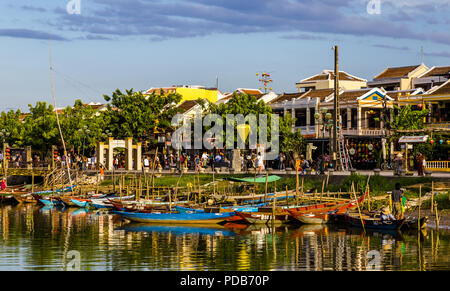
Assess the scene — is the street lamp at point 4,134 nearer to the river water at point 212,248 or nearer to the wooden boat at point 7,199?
the wooden boat at point 7,199

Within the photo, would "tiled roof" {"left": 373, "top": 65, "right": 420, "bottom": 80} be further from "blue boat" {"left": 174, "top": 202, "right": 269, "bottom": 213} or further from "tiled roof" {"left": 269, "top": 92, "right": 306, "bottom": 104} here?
"blue boat" {"left": 174, "top": 202, "right": 269, "bottom": 213}

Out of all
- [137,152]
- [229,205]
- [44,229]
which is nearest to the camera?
[44,229]

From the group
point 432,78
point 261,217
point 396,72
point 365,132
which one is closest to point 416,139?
point 261,217

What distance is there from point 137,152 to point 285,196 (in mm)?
26417

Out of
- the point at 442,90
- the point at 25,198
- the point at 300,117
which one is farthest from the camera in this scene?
the point at 300,117

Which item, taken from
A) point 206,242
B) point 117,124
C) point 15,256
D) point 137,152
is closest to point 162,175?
point 137,152

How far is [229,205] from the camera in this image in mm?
41469

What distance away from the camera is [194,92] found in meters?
90.9

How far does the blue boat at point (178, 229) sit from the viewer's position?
3591cm

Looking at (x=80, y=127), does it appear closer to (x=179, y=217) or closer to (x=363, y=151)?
(x=363, y=151)

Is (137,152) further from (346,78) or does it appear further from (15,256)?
(15,256)

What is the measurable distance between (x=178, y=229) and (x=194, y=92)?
54716 millimetres

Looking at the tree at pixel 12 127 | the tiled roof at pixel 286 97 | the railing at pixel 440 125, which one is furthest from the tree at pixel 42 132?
the railing at pixel 440 125

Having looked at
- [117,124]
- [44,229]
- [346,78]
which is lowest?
[44,229]
